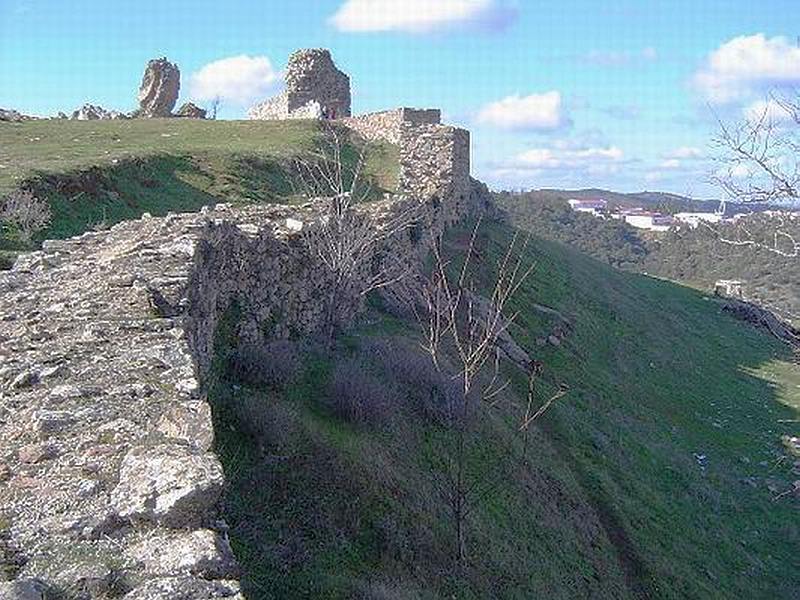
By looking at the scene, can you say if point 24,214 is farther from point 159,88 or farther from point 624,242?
point 624,242

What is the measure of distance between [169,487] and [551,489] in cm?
813

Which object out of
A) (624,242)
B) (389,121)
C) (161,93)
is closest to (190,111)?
(161,93)

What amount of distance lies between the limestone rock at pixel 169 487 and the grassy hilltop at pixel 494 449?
2.11 m

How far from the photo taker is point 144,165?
18609 millimetres

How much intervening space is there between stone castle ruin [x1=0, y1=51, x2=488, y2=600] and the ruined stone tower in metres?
26.6

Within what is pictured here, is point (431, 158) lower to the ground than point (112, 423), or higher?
higher

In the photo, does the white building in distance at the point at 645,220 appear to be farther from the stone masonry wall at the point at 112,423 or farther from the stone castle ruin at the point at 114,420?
the stone masonry wall at the point at 112,423

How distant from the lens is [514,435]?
11.4 m

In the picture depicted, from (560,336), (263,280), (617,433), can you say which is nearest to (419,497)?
(263,280)

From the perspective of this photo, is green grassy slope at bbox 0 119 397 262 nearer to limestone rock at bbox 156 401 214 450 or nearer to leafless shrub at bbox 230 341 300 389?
leafless shrub at bbox 230 341 300 389

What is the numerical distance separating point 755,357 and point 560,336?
432 inches

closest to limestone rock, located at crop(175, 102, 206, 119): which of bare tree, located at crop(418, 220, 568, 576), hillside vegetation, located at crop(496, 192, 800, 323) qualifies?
hillside vegetation, located at crop(496, 192, 800, 323)

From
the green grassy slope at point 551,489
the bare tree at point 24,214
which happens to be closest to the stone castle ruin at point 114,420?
the green grassy slope at point 551,489

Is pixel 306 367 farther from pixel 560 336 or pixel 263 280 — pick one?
pixel 560 336
